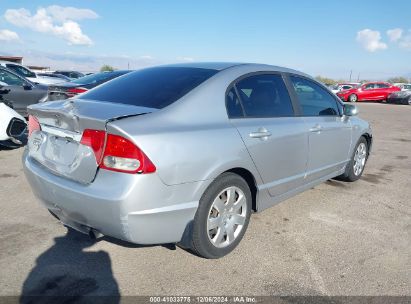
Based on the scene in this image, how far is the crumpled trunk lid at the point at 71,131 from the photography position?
8.55ft

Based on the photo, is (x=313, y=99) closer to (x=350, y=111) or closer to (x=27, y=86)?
(x=350, y=111)

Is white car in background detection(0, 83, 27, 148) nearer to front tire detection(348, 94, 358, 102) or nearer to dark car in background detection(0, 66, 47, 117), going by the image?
dark car in background detection(0, 66, 47, 117)

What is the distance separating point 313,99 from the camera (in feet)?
14.5

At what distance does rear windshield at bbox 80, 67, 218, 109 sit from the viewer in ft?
9.95

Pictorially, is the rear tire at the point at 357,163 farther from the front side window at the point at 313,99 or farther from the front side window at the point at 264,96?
the front side window at the point at 264,96

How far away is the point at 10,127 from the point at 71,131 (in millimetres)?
4296

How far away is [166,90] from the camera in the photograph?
3152mm

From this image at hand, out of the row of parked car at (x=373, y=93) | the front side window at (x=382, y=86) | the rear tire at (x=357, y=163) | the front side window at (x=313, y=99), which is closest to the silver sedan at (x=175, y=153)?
the front side window at (x=313, y=99)

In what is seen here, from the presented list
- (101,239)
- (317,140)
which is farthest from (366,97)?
(101,239)

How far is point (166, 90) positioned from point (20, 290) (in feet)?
6.13

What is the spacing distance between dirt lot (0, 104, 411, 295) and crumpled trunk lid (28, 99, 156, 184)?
787 millimetres

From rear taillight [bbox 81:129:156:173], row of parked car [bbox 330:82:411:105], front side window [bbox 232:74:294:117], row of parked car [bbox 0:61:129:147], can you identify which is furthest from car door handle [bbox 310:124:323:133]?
row of parked car [bbox 330:82:411:105]

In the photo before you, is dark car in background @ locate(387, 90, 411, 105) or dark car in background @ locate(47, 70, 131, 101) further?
dark car in background @ locate(387, 90, 411, 105)

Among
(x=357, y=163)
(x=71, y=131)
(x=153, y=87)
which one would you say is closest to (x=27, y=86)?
(x=153, y=87)
